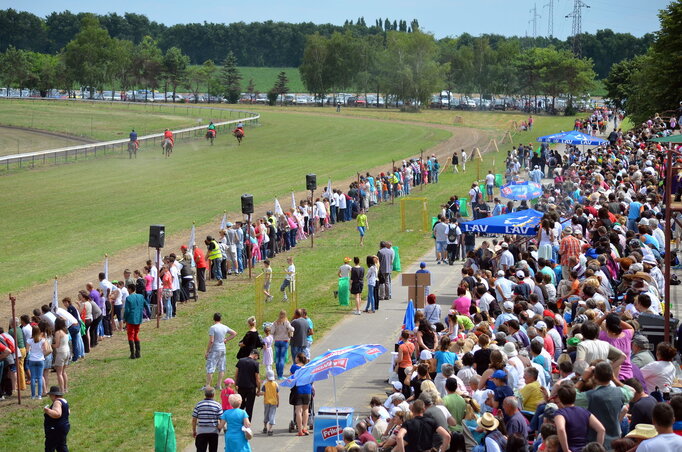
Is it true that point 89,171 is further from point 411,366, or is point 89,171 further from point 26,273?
point 411,366

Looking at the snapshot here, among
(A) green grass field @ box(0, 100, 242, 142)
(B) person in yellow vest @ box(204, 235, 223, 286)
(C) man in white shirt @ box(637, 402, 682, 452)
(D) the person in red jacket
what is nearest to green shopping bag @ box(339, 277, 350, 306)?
(D) the person in red jacket

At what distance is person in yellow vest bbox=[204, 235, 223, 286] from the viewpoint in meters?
28.2

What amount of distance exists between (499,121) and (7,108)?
165 feet

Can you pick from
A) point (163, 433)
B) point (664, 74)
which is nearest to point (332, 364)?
point (163, 433)

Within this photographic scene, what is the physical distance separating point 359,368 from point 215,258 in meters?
10.3

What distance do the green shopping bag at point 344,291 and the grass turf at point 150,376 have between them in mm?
222

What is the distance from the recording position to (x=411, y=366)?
14.9 m

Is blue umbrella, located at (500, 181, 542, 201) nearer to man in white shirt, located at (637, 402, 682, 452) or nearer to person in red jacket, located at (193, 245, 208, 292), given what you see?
person in red jacket, located at (193, 245, 208, 292)

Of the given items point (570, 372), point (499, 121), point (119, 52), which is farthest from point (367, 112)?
point (570, 372)

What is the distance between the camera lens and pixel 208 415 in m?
13.5

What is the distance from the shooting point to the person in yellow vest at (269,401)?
50.8 feet

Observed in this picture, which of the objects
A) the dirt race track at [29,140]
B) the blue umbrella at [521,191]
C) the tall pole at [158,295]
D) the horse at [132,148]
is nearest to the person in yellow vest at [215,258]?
the tall pole at [158,295]

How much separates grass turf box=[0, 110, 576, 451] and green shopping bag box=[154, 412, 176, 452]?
1104mm

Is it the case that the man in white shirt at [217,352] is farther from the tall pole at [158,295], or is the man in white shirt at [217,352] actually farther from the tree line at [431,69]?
the tree line at [431,69]
